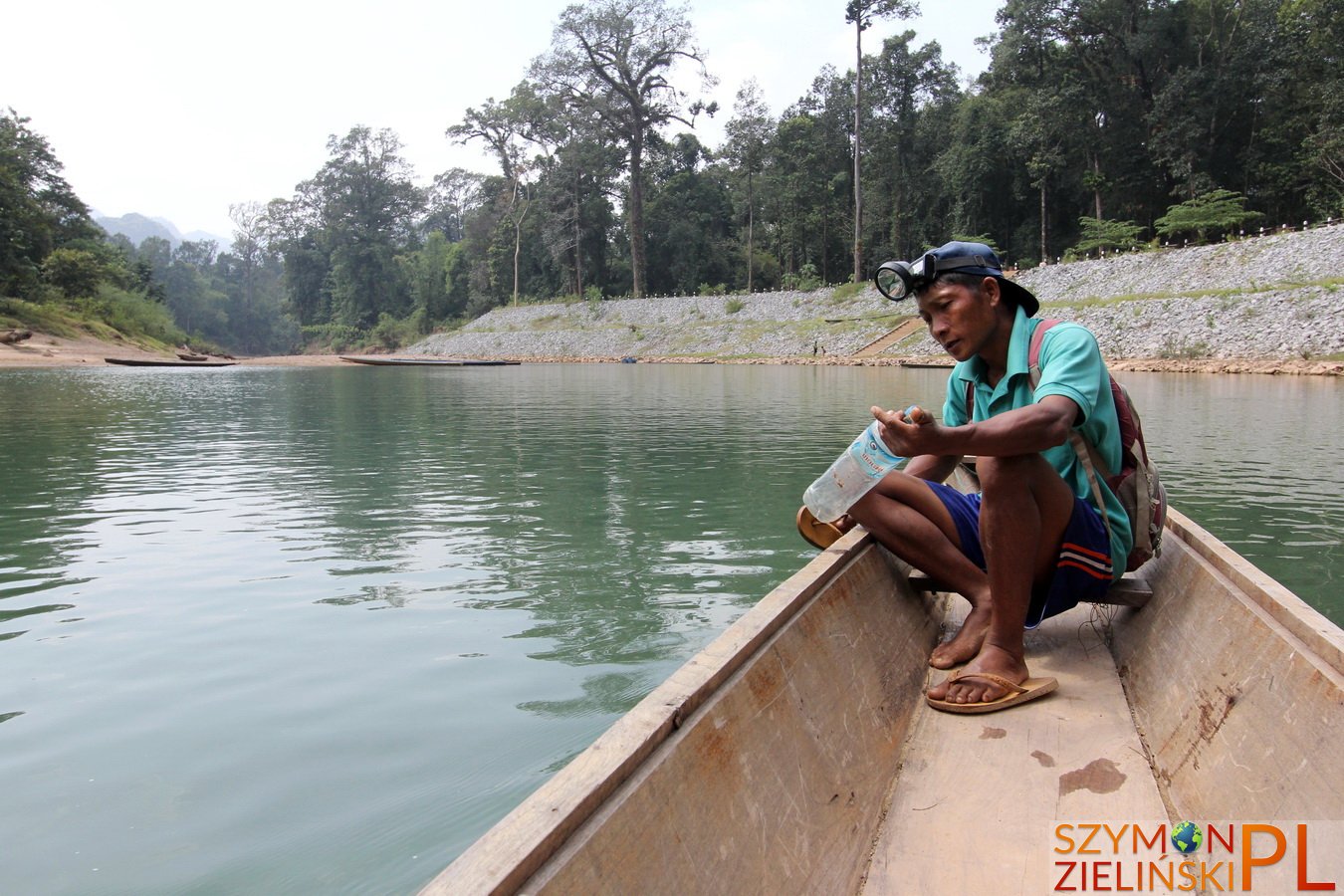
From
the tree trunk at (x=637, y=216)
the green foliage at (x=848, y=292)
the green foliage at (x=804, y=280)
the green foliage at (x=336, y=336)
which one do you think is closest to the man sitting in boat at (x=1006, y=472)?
the green foliage at (x=848, y=292)

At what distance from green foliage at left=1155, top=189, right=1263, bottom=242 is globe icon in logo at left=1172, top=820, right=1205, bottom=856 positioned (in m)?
34.6

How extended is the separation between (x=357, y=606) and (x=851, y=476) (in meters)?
2.78

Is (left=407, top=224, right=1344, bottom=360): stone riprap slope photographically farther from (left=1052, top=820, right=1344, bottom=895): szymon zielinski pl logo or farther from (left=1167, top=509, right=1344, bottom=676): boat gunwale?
(left=1052, top=820, right=1344, bottom=895): szymon zielinski pl logo

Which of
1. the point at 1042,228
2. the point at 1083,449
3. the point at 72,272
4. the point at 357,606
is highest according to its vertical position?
the point at 1042,228

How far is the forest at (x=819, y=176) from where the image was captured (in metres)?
34.2

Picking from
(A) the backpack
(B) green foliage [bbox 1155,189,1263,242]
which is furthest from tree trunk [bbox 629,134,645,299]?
(A) the backpack

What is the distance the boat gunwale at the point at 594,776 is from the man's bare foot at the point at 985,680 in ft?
2.48

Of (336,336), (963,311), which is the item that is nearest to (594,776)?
(963,311)

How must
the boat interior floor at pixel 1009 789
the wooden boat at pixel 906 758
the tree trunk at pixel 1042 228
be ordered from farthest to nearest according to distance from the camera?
the tree trunk at pixel 1042 228 < the boat interior floor at pixel 1009 789 < the wooden boat at pixel 906 758

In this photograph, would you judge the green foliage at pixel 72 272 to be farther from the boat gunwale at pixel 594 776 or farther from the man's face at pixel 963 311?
the boat gunwale at pixel 594 776

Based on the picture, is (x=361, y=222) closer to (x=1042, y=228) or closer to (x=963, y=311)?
(x=1042, y=228)

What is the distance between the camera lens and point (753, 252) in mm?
52406

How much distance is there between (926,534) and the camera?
2977mm

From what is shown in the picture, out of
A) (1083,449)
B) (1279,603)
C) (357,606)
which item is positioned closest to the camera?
(1279,603)
